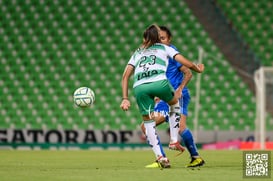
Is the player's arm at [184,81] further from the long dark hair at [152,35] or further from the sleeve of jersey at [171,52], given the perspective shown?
the long dark hair at [152,35]

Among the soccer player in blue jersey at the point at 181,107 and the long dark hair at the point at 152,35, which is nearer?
the long dark hair at the point at 152,35

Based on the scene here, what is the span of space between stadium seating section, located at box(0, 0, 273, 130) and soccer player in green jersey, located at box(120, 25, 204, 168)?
11.2 m

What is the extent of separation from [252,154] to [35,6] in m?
15.0

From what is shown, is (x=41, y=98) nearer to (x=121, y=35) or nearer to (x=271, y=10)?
(x=121, y=35)

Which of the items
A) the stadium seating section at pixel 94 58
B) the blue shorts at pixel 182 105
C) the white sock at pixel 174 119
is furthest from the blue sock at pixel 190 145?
the stadium seating section at pixel 94 58

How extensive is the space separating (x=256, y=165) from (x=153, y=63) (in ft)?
5.76

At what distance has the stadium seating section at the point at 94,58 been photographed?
1972 cm

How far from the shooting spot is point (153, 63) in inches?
322

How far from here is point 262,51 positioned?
20953mm

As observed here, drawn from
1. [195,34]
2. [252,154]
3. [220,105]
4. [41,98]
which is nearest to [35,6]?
[41,98]

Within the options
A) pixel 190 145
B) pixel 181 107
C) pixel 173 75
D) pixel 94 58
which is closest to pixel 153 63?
pixel 173 75

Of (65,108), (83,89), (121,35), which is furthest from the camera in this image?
(121,35)

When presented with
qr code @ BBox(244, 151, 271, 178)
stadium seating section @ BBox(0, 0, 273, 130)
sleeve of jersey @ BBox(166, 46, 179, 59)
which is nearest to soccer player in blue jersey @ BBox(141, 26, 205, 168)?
sleeve of jersey @ BBox(166, 46, 179, 59)

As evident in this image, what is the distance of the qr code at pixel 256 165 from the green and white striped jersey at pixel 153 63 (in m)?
1.45
